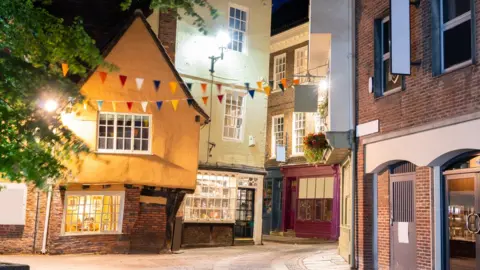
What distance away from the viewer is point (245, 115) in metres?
24.2

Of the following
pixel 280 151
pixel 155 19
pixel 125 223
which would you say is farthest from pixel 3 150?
pixel 280 151

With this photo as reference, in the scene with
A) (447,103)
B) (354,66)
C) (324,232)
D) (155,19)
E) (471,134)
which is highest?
(155,19)

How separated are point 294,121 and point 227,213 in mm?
7026

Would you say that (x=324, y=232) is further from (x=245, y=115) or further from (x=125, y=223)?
(x=125, y=223)

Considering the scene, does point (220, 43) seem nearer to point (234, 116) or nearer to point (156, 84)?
point (234, 116)

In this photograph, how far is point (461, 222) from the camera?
10.8 meters

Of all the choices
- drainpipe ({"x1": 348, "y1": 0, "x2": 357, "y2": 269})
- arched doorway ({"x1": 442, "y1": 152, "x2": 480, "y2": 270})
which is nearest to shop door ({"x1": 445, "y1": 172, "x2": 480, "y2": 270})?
arched doorway ({"x1": 442, "y1": 152, "x2": 480, "y2": 270})

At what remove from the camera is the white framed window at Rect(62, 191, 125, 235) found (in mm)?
19125

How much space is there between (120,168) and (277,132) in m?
12.7

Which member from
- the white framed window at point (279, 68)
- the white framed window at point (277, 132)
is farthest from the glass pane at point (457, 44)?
the white framed window at point (277, 132)

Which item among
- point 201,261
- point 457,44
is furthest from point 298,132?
point 457,44

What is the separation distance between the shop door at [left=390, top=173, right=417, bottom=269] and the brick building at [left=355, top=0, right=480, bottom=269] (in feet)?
0.07

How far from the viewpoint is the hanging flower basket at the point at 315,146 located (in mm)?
17766

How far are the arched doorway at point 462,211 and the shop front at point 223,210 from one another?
12843mm
